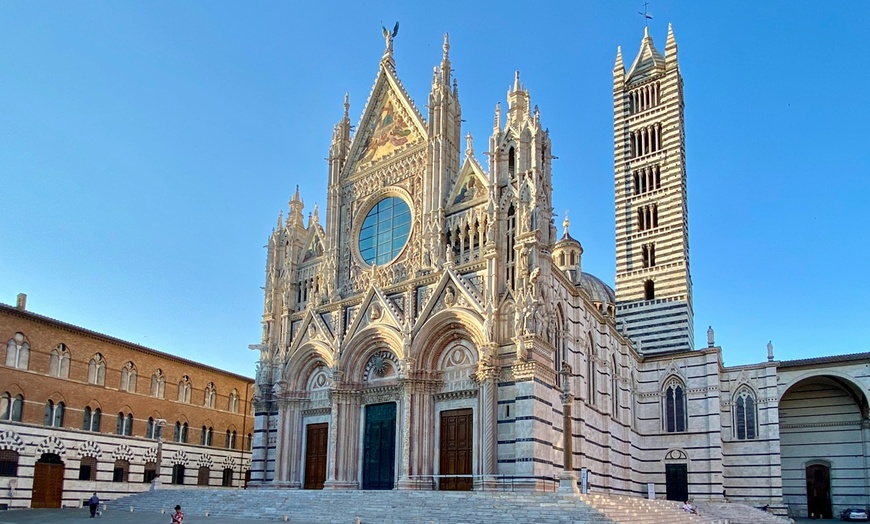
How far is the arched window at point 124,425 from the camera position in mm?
37031

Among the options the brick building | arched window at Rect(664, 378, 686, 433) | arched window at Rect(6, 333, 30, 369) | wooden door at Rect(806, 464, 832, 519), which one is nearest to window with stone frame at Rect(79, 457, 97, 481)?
the brick building

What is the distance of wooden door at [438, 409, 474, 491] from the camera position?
27.6 metres

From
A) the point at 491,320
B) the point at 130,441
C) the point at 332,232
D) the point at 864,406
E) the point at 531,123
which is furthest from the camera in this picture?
the point at 864,406

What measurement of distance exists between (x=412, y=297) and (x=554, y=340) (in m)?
5.65

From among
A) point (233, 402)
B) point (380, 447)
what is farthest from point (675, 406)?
point (233, 402)

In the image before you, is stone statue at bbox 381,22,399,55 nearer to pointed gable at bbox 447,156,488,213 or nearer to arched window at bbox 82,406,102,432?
pointed gable at bbox 447,156,488,213

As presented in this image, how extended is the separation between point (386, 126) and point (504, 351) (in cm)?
1321

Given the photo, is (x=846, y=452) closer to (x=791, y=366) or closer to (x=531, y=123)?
(x=791, y=366)

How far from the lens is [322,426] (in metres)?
33.1

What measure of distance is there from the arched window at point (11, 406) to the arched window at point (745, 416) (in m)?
33.3

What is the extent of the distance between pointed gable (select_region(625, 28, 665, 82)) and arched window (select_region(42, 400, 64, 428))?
37454 mm

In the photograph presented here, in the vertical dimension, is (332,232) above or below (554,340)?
above

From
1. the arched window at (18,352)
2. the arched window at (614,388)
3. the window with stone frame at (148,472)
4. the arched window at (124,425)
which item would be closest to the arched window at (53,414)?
the arched window at (18,352)

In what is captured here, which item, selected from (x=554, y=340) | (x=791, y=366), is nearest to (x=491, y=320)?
(x=554, y=340)
